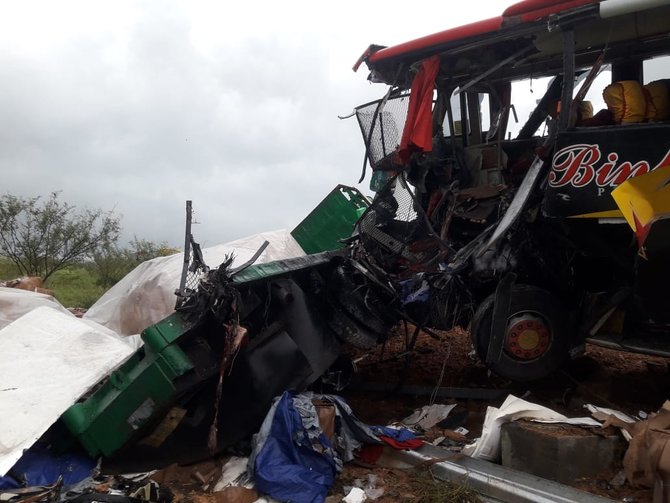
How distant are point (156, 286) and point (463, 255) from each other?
347 centimetres

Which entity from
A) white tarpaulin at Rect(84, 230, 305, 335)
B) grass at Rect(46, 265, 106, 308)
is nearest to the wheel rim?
white tarpaulin at Rect(84, 230, 305, 335)

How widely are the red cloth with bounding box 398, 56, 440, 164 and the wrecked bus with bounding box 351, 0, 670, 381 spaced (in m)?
0.01

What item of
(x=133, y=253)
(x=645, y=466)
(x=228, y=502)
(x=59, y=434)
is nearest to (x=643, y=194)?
(x=645, y=466)

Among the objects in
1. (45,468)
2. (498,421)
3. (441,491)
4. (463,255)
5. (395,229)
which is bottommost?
(441,491)

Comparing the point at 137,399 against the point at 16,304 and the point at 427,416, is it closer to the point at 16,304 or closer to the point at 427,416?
the point at 427,416

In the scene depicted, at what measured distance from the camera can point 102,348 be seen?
14.5ft

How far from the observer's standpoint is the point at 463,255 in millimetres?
4113

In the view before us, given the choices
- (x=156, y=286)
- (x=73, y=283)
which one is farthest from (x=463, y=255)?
(x=73, y=283)

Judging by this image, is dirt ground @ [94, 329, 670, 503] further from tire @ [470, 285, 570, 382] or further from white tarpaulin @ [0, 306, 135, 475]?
white tarpaulin @ [0, 306, 135, 475]

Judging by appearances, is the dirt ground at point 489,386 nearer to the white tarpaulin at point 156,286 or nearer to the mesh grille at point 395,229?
the mesh grille at point 395,229

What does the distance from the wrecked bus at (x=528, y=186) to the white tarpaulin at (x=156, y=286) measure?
170cm

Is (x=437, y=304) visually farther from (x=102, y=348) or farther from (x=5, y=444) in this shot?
(x=5, y=444)

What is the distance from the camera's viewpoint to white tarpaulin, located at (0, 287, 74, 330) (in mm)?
5852

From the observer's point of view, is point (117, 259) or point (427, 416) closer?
point (427, 416)
